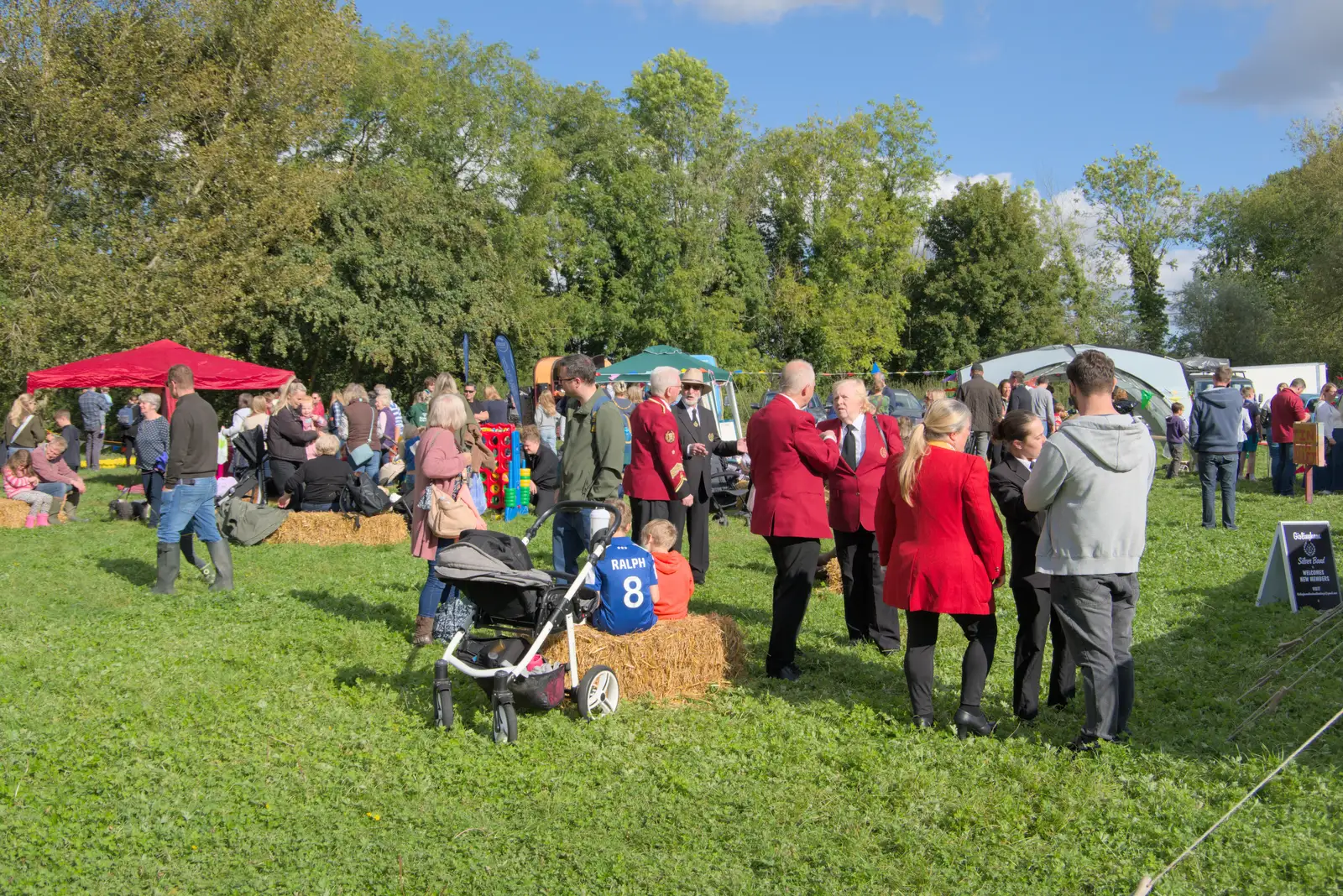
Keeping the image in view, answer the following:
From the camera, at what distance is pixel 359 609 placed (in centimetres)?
805

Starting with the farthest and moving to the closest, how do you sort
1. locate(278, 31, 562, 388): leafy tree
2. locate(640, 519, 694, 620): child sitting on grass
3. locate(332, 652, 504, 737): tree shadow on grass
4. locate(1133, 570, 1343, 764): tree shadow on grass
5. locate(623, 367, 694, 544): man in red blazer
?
locate(278, 31, 562, 388): leafy tree < locate(623, 367, 694, 544): man in red blazer < locate(640, 519, 694, 620): child sitting on grass < locate(332, 652, 504, 737): tree shadow on grass < locate(1133, 570, 1343, 764): tree shadow on grass

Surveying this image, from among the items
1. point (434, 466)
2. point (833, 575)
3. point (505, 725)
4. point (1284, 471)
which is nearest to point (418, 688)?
point (505, 725)

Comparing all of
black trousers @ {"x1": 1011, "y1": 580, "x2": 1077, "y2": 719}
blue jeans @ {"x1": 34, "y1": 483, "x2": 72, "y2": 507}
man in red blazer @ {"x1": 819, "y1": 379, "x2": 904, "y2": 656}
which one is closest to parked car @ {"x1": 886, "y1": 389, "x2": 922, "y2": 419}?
blue jeans @ {"x1": 34, "y1": 483, "x2": 72, "y2": 507}

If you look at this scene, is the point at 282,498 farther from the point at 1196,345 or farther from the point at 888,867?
the point at 1196,345

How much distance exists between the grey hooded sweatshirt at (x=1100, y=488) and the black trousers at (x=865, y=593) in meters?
2.04

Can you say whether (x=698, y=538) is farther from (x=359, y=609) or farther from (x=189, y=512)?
(x=189, y=512)

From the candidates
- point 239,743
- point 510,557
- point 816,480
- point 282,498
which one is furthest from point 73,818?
point 282,498

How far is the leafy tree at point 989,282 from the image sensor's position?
46.1m

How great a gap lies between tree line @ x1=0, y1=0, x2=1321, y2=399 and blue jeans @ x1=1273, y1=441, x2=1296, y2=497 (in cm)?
2134

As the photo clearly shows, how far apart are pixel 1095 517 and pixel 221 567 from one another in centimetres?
690

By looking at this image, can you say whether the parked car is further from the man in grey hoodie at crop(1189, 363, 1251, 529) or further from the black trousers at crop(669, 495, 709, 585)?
the black trousers at crop(669, 495, 709, 585)

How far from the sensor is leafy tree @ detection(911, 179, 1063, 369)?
4612 centimetres

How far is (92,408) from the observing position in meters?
20.9

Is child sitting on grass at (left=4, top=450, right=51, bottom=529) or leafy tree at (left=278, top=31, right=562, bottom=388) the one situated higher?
leafy tree at (left=278, top=31, right=562, bottom=388)
